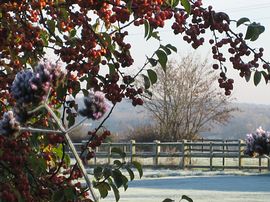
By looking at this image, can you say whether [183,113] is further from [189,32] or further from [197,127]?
[189,32]

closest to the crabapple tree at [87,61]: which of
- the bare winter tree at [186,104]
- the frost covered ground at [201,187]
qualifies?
the frost covered ground at [201,187]

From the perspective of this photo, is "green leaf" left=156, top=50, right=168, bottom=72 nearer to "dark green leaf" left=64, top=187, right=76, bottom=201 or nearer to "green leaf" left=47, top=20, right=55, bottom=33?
"dark green leaf" left=64, top=187, right=76, bottom=201

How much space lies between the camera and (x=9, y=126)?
2.42m

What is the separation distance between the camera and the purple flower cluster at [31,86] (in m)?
2.25

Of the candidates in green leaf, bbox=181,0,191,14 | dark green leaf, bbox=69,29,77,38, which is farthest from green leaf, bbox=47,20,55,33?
green leaf, bbox=181,0,191,14

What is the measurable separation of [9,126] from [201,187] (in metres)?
21.9

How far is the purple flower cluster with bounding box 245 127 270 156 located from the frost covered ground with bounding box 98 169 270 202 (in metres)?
14.6

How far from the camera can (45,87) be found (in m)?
2.28

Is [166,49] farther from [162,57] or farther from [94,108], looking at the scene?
[94,108]

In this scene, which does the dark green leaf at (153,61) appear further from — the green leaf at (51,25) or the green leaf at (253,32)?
the green leaf at (51,25)

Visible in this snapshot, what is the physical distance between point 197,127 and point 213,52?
148 feet

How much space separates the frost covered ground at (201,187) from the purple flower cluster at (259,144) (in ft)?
47.8

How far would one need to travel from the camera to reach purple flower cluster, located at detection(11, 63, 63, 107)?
2.25 m

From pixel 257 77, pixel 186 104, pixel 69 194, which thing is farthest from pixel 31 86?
pixel 186 104
